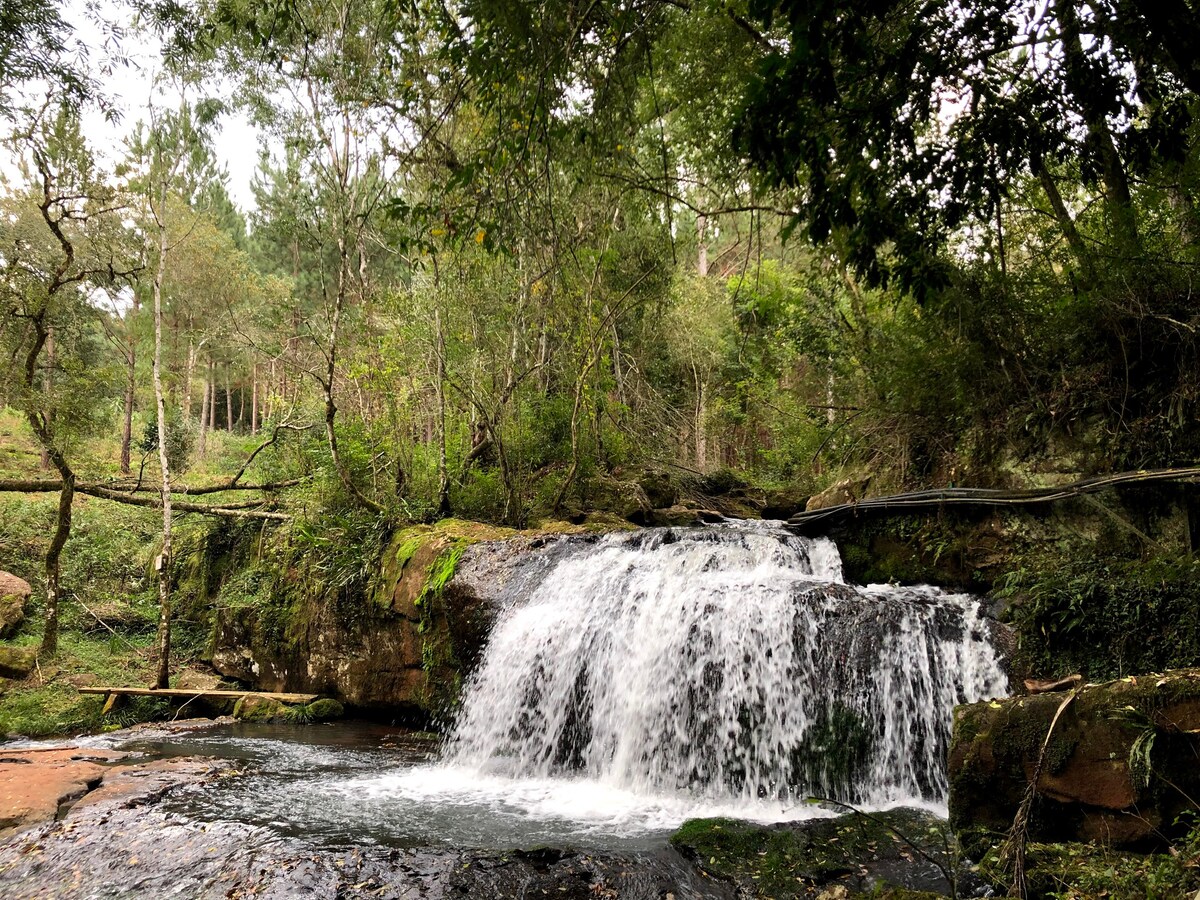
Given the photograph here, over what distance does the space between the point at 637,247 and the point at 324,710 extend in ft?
29.7

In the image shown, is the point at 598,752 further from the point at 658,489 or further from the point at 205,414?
the point at 205,414

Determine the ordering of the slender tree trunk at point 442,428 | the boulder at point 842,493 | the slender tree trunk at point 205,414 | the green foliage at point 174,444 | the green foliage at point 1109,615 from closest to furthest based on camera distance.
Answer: the green foliage at point 1109,615 < the boulder at point 842,493 < the slender tree trunk at point 442,428 < the green foliage at point 174,444 < the slender tree trunk at point 205,414

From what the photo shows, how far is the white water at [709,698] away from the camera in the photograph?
17.2 feet

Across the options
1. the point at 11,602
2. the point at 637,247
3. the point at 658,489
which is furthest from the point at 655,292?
the point at 11,602

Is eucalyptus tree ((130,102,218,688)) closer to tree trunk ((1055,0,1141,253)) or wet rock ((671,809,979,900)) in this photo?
wet rock ((671,809,979,900))

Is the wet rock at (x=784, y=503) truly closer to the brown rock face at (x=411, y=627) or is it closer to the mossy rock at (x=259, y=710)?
the brown rock face at (x=411, y=627)

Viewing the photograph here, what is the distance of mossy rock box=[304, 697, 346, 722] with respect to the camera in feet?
28.8

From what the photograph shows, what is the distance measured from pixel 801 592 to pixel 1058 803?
2824 millimetres

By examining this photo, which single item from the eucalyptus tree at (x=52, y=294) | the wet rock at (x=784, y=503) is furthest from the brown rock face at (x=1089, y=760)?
the eucalyptus tree at (x=52, y=294)

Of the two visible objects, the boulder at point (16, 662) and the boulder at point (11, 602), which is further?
the boulder at point (11, 602)

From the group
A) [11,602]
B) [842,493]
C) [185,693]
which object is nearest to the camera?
[185,693]

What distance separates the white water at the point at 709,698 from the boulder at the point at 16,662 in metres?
7.11

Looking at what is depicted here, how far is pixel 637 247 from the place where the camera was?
12.4 metres

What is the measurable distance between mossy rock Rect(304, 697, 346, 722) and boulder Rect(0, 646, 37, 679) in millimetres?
4457
